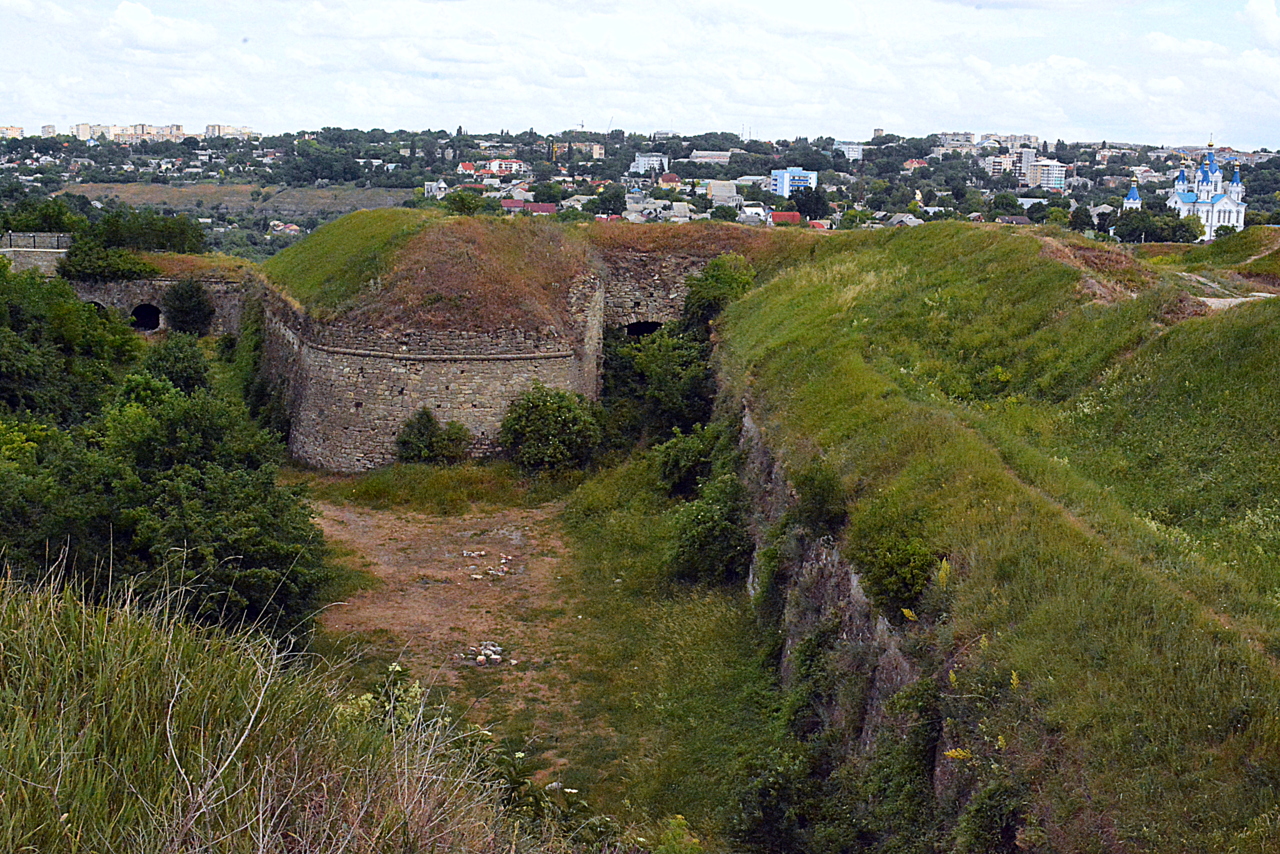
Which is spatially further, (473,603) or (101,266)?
(101,266)

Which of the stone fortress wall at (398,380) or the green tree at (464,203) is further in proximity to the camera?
the green tree at (464,203)

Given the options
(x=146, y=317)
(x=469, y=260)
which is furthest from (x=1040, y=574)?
(x=146, y=317)

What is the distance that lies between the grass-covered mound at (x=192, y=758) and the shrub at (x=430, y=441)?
12.4m

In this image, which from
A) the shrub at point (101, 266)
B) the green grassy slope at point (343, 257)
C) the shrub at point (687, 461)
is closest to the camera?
the shrub at point (687, 461)

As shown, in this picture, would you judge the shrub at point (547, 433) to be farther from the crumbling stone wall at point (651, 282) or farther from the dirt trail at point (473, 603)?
the crumbling stone wall at point (651, 282)

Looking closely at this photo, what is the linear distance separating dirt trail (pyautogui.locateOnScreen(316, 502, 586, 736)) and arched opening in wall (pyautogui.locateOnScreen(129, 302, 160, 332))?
15049mm

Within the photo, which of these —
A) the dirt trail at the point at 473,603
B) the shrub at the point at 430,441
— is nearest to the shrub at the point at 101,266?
the shrub at the point at 430,441

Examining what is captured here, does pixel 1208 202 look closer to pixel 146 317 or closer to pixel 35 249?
pixel 146 317

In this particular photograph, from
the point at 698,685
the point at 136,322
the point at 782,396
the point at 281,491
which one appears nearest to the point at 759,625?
the point at 698,685

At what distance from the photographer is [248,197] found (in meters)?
89.2

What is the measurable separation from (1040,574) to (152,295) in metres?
27.5

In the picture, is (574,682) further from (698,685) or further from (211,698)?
(211,698)

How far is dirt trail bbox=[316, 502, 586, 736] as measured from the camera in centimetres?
1191

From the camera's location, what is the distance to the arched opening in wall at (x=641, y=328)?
24641mm
